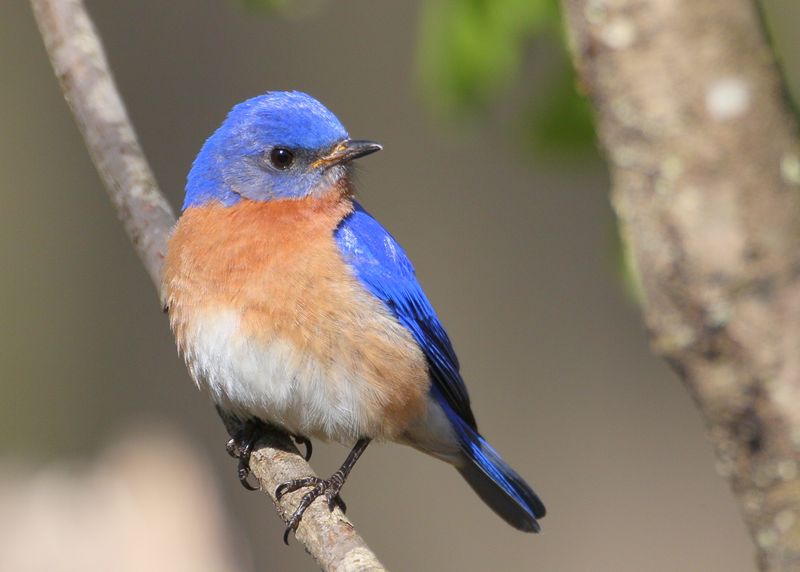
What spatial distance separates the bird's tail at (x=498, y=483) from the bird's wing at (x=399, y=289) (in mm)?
90

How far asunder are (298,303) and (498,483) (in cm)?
129

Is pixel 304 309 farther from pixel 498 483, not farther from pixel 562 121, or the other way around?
pixel 498 483

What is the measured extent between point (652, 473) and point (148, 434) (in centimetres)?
317

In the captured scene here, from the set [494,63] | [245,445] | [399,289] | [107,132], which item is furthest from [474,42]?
[245,445]

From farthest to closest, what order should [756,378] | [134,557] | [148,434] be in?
[148,434] → [134,557] → [756,378]

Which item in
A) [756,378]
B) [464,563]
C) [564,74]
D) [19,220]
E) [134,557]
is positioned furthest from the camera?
[19,220]

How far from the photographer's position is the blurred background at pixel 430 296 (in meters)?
6.32

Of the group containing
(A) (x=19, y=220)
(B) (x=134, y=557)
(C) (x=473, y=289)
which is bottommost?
(C) (x=473, y=289)

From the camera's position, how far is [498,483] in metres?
4.20

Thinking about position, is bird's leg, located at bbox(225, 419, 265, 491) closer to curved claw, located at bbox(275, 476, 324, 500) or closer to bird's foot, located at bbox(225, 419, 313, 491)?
bird's foot, located at bbox(225, 419, 313, 491)

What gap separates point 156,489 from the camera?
12.2 ft

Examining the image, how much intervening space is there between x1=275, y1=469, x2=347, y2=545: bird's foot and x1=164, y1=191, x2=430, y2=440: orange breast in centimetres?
28

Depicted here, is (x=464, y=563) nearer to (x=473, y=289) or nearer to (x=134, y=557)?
(x=473, y=289)

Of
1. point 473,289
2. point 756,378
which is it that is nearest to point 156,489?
point 756,378
